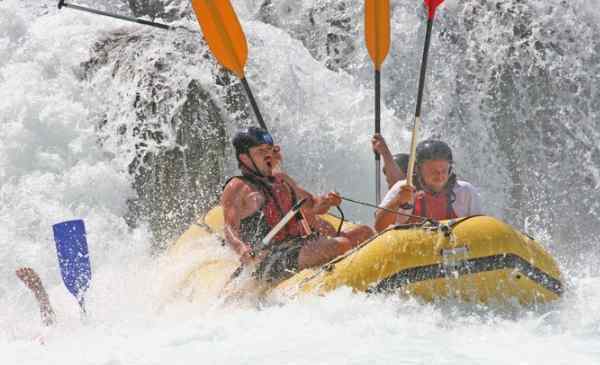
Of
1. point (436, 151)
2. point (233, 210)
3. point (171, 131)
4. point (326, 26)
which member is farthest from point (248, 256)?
point (326, 26)

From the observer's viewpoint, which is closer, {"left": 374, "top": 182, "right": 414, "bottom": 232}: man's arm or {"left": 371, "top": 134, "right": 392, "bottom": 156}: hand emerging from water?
{"left": 374, "top": 182, "right": 414, "bottom": 232}: man's arm

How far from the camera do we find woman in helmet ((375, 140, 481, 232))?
493cm

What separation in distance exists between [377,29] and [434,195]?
1.91 metres

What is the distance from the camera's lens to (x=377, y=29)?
6.53m

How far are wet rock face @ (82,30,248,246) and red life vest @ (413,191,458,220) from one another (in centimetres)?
308

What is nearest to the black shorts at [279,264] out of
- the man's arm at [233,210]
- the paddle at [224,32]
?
the man's arm at [233,210]

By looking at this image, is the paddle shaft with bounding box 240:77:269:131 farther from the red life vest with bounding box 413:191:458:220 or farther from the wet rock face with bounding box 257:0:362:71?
the wet rock face with bounding box 257:0:362:71

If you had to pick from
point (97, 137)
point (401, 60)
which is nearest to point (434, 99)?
point (401, 60)

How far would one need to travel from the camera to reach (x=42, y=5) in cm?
991

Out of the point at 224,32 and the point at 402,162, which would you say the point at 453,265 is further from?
the point at 224,32

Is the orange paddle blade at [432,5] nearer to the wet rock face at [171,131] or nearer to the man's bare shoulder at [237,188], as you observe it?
the man's bare shoulder at [237,188]

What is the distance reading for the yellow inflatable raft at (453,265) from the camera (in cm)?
422

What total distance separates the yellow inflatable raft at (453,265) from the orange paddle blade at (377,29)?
242cm

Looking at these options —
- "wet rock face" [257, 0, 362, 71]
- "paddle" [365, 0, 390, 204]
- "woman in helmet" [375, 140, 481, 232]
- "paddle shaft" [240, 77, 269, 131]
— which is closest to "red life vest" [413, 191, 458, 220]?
"woman in helmet" [375, 140, 481, 232]
